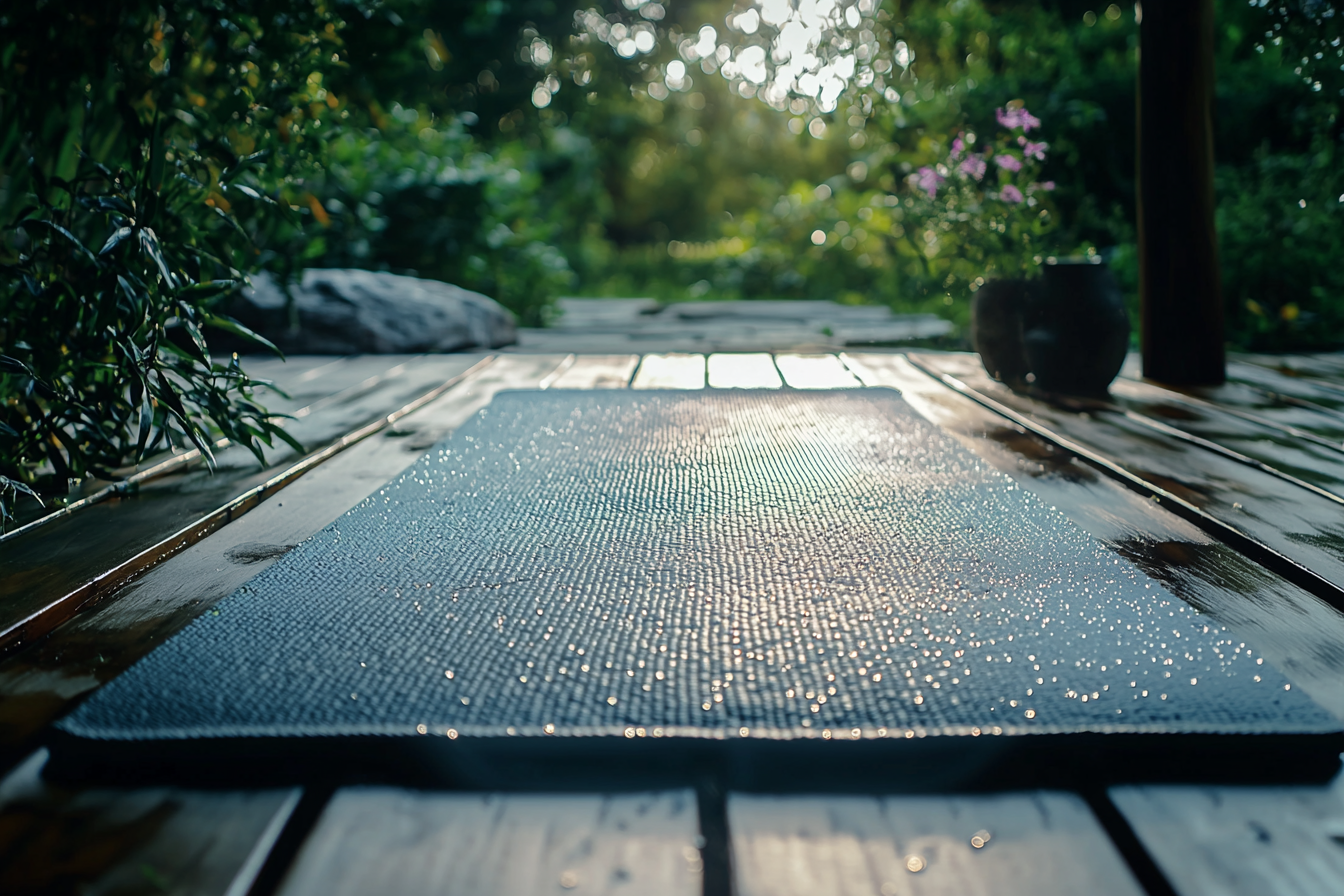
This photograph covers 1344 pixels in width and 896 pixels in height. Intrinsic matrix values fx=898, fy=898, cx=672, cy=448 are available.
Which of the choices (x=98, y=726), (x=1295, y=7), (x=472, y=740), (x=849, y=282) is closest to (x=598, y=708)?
(x=472, y=740)

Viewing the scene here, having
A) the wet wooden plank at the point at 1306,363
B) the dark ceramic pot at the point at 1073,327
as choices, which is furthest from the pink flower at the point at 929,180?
the wet wooden plank at the point at 1306,363

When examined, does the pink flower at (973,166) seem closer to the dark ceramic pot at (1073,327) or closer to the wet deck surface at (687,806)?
the dark ceramic pot at (1073,327)

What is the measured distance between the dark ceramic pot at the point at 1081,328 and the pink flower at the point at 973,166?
0.56 meters

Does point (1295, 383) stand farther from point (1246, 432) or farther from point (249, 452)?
point (249, 452)

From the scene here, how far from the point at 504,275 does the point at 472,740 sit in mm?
4748

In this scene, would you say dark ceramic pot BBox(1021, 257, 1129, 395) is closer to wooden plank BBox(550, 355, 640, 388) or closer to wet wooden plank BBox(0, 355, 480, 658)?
wooden plank BBox(550, 355, 640, 388)

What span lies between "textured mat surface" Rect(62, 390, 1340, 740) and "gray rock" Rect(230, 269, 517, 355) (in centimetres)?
226

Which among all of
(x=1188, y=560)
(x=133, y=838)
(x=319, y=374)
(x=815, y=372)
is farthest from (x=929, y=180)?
(x=133, y=838)

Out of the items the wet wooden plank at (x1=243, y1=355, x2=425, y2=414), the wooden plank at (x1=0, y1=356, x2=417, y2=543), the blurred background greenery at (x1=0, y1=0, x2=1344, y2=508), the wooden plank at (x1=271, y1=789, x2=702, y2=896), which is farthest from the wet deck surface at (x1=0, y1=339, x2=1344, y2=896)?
the wet wooden plank at (x1=243, y1=355, x2=425, y2=414)

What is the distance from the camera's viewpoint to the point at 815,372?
301 centimetres

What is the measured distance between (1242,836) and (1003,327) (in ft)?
7.24

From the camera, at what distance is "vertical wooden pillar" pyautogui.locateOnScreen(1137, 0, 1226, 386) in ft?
8.64

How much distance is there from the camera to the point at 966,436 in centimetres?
202

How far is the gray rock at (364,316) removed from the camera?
3672mm
